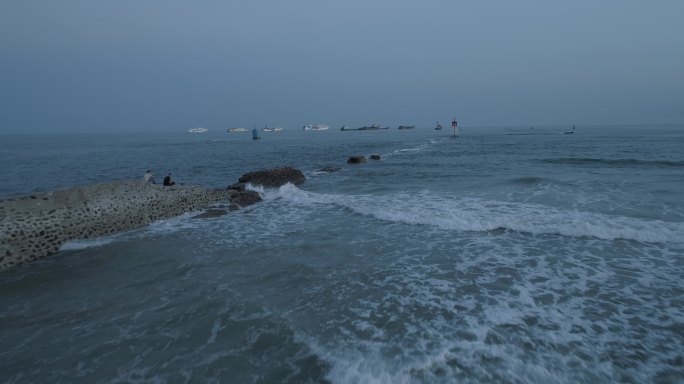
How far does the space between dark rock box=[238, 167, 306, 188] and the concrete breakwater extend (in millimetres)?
4407

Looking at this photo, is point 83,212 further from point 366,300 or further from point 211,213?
point 366,300

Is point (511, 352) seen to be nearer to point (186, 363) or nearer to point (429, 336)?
point (429, 336)

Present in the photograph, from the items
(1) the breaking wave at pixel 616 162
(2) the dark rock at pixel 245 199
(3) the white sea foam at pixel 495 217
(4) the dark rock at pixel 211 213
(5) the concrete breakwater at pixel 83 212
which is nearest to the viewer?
(5) the concrete breakwater at pixel 83 212

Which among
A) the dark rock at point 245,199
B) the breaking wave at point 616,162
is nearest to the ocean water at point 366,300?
the dark rock at point 245,199

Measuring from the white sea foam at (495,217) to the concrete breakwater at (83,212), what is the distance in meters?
4.82

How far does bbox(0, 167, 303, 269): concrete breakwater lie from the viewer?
9703mm

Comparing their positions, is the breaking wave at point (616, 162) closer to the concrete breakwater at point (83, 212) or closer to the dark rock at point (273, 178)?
the dark rock at point (273, 178)

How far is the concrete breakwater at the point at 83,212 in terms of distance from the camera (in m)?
9.70

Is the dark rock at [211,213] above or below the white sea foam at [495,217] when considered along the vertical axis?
below

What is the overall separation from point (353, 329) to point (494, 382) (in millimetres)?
2100

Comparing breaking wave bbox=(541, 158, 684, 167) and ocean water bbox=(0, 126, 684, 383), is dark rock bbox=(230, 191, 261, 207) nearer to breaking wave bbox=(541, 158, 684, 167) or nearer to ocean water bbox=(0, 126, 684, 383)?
ocean water bbox=(0, 126, 684, 383)

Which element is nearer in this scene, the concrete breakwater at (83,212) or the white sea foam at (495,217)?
the concrete breakwater at (83,212)

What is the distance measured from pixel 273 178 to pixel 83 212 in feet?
34.3

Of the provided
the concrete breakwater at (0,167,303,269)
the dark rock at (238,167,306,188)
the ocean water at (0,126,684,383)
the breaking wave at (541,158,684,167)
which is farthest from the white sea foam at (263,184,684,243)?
the breaking wave at (541,158,684,167)
